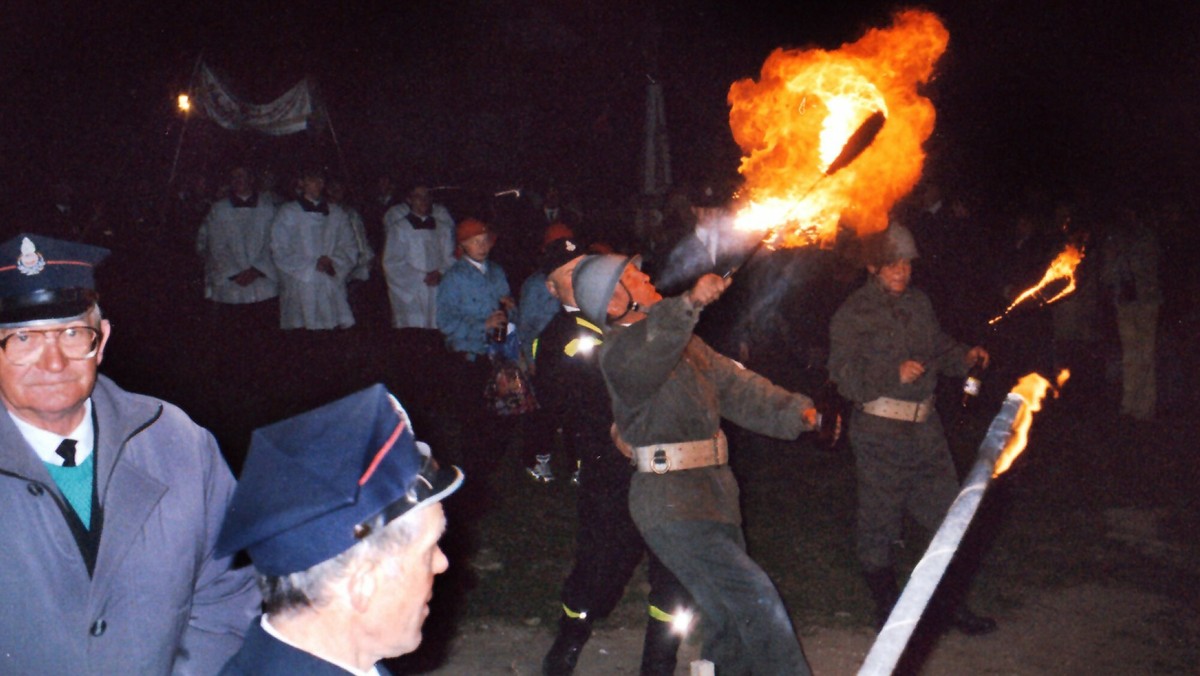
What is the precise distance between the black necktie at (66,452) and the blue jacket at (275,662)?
111 cm

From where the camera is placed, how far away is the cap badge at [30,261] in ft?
9.53

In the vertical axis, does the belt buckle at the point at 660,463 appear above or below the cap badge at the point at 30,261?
below

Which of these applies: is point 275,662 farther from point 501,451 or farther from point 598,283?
point 501,451

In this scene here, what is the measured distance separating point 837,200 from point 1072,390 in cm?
870

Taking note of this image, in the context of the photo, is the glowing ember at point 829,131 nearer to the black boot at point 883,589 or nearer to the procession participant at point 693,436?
the procession participant at point 693,436

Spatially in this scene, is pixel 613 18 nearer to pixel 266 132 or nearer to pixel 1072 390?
pixel 266 132

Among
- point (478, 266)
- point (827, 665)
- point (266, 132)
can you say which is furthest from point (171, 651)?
point (266, 132)

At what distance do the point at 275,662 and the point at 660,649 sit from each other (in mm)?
3285

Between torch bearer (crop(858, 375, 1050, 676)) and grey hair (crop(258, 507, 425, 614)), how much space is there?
1048 mm

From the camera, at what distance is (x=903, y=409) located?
622 cm

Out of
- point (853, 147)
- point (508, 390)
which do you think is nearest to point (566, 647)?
point (508, 390)

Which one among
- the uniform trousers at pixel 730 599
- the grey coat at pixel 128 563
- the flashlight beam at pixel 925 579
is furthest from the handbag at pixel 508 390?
the flashlight beam at pixel 925 579

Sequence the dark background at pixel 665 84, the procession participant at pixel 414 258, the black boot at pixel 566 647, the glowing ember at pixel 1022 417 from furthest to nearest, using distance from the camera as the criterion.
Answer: the dark background at pixel 665 84 → the procession participant at pixel 414 258 → the black boot at pixel 566 647 → the glowing ember at pixel 1022 417

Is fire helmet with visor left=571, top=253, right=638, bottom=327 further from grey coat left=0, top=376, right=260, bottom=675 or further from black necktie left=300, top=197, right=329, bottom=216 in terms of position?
black necktie left=300, top=197, right=329, bottom=216
